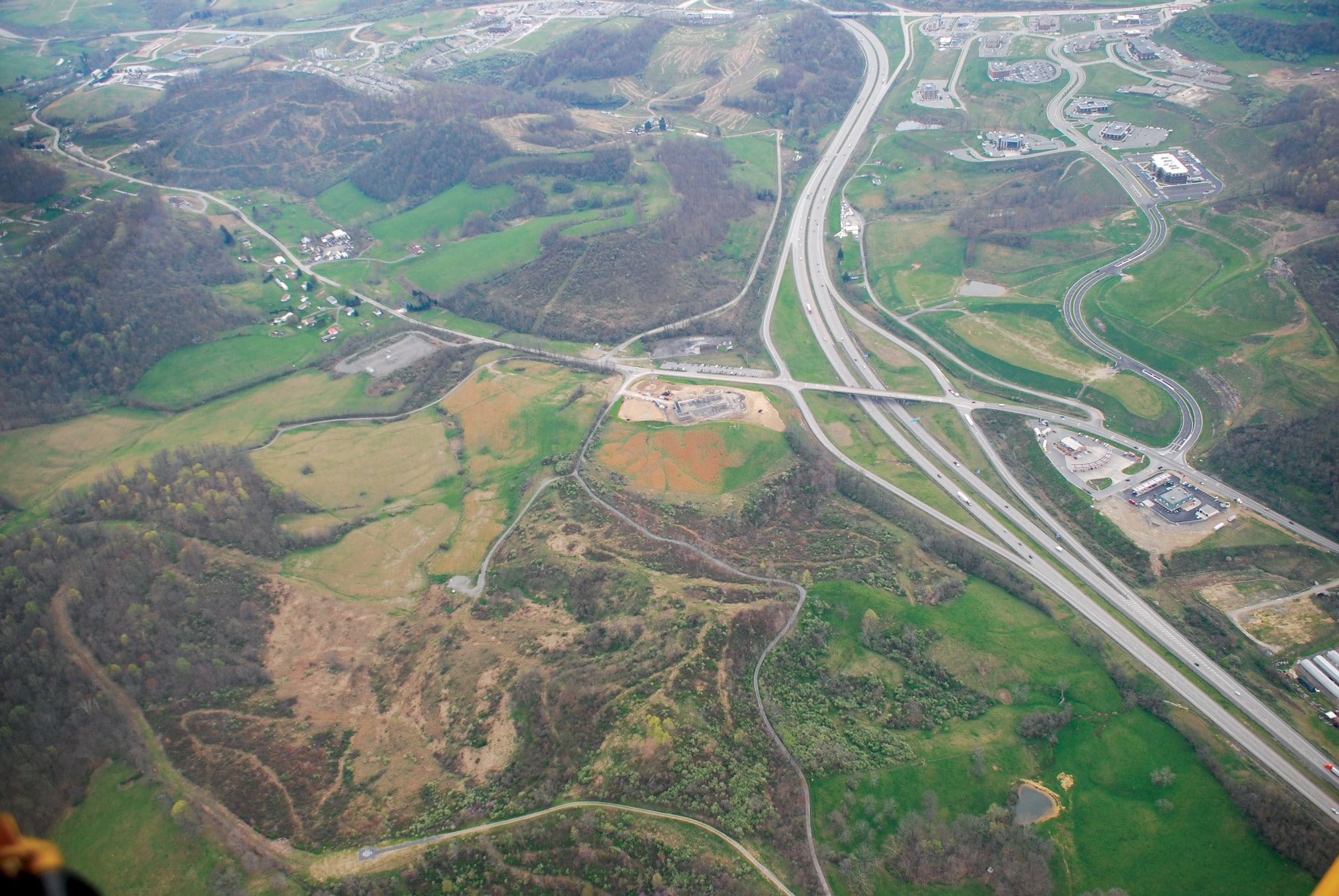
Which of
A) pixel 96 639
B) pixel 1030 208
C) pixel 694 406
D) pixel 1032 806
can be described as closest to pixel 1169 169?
pixel 1030 208

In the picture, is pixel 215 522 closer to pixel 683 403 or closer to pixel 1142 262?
pixel 683 403

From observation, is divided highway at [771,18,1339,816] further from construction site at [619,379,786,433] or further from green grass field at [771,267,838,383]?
construction site at [619,379,786,433]

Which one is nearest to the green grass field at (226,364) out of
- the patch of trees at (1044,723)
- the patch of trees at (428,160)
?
the patch of trees at (428,160)

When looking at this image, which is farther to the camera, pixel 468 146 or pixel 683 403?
pixel 468 146

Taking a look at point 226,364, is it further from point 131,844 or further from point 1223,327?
point 1223,327

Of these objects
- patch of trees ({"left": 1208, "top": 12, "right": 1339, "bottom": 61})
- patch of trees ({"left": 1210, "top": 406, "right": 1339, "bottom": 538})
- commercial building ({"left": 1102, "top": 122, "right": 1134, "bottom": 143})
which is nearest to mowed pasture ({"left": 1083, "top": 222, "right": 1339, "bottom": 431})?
patch of trees ({"left": 1210, "top": 406, "right": 1339, "bottom": 538})

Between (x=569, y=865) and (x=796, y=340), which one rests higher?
(x=796, y=340)

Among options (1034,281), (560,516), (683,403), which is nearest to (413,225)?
(683,403)
